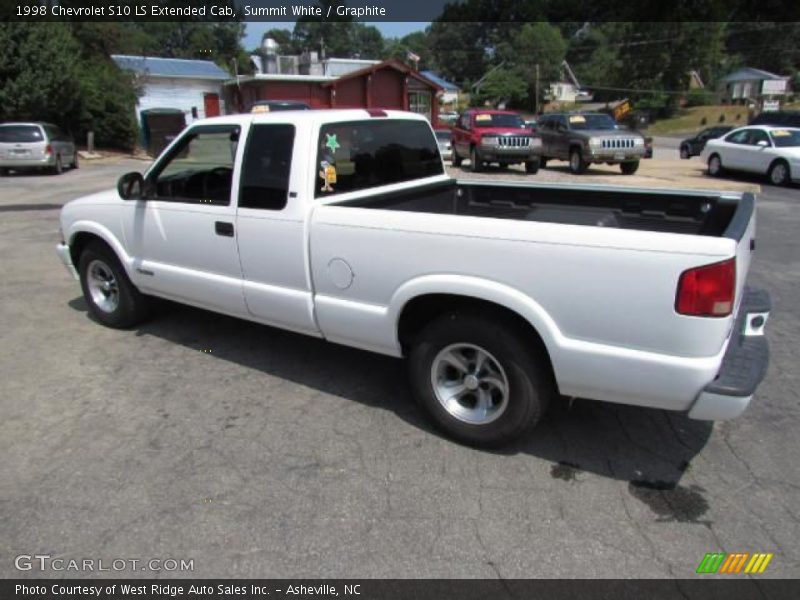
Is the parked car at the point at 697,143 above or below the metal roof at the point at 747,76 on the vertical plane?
below

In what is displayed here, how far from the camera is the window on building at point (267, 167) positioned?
3842 mm

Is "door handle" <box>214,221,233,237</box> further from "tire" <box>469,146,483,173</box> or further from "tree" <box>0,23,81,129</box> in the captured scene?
"tree" <box>0,23,81,129</box>

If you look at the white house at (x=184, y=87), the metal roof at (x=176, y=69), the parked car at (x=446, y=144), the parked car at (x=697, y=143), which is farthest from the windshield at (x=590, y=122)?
the metal roof at (x=176, y=69)

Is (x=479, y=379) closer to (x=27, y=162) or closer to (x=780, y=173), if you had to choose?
(x=780, y=173)

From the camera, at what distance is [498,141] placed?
1736 centimetres

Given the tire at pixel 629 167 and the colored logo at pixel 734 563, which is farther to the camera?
the tire at pixel 629 167

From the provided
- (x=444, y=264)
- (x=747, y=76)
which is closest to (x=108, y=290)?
(x=444, y=264)

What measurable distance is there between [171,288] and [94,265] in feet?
3.75

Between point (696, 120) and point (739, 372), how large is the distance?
223 ft

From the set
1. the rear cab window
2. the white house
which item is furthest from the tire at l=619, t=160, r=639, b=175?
the white house

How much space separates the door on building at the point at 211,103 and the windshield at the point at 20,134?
21649mm

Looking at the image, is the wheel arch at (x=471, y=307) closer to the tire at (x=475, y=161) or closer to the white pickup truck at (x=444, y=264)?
the white pickup truck at (x=444, y=264)

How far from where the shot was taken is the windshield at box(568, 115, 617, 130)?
1819 cm

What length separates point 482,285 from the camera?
3.06 m
